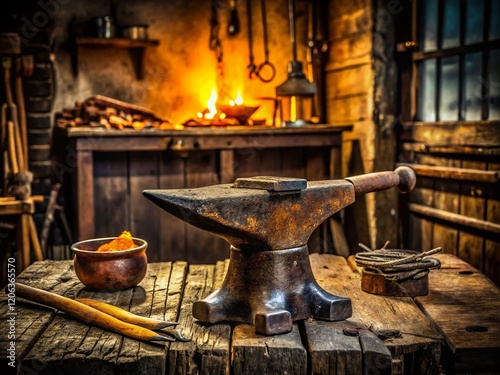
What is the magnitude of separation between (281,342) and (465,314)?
2.59 feet

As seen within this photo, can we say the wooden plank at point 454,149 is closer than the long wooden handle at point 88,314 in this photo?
No

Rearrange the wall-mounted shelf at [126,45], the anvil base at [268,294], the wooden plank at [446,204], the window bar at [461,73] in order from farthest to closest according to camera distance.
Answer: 1. the wall-mounted shelf at [126,45]
2. the wooden plank at [446,204]
3. the window bar at [461,73]
4. the anvil base at [268,294]

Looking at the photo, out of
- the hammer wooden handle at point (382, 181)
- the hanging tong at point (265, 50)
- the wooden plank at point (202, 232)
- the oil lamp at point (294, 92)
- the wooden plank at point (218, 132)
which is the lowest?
the wooden plank at point (202, 232)

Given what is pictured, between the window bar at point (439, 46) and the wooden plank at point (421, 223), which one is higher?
the window bar at point (439, 46)

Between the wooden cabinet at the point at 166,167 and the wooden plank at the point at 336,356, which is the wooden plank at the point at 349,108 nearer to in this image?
the wooden cabinet at the point at 166,167

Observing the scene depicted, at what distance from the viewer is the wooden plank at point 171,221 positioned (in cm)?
532

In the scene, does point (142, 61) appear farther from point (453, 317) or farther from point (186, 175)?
point (453, 317)

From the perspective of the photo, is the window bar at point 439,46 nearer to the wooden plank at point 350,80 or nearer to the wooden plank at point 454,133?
Result: the wooden plank at point 454,133

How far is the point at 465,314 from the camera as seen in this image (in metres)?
2.41

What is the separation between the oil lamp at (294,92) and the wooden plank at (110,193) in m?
1.48

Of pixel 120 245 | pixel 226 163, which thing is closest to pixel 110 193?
pixel 226 163

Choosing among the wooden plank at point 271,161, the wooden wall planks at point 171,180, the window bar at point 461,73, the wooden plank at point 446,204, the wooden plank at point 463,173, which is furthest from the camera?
the wooden plank at point 271,161

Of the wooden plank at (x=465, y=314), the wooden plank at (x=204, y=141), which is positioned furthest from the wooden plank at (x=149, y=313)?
the wooden plank at (x=204, y=141)

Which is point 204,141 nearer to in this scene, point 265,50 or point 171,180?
point 171,180
